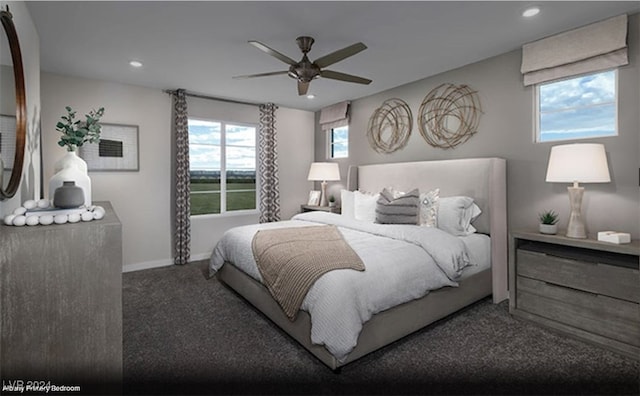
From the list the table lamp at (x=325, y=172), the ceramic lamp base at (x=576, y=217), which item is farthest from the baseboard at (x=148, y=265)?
the ceramic lamp base at (x=576, y=217)

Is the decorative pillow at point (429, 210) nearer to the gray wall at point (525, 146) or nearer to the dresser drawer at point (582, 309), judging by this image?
the gray wall at point (525, 146)

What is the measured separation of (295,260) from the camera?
2.37 m

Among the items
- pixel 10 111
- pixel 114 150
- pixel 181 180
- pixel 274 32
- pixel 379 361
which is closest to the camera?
pixel 10 111

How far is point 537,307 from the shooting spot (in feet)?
8.79

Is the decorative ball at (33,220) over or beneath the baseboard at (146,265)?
over

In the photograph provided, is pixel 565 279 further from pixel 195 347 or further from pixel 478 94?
pixel 195 347

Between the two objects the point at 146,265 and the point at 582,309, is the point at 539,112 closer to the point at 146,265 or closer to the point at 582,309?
the point at 582,309

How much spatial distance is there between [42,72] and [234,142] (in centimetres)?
246

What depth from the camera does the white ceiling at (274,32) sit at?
2379 millimetres

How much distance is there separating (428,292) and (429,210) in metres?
1.09

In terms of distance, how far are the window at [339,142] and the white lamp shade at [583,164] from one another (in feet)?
10.8

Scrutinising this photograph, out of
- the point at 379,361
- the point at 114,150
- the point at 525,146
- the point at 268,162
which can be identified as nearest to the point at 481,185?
the point at 525,146

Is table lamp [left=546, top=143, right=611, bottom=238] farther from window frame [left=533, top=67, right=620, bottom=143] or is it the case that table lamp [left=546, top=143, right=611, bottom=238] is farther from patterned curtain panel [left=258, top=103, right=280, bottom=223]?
patterned curtain panel [left=258, top=103, right=280, bottom=223]

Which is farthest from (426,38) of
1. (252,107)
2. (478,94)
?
(252,107)
